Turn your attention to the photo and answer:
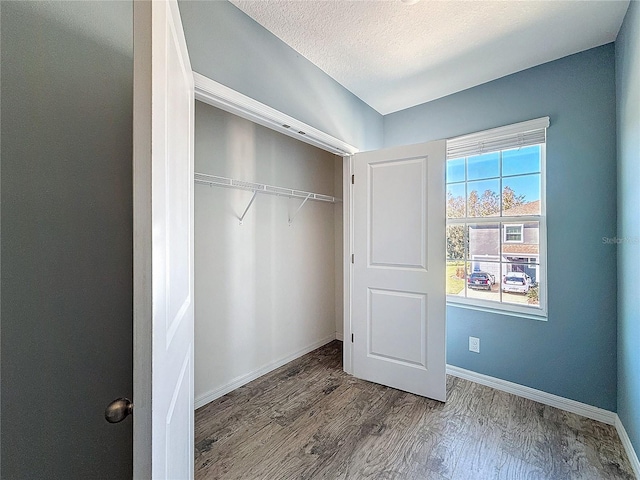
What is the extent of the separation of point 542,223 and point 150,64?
→ 8.62 feet

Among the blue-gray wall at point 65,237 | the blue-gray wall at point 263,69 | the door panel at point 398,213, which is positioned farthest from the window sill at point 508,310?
the blue-gray wall at point 65,237

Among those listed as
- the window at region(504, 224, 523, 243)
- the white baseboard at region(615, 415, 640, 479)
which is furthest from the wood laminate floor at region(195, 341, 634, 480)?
the window at region(504, 224, 523, 243)

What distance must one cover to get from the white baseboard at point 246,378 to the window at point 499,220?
1.60 meters

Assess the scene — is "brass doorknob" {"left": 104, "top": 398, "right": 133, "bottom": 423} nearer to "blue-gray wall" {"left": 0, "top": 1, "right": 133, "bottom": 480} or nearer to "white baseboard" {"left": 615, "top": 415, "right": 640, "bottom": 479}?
"blue-gray wall" {"left": 0, "top": 1, "right": 133, "bottom": 480}

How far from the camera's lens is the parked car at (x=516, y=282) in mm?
2258

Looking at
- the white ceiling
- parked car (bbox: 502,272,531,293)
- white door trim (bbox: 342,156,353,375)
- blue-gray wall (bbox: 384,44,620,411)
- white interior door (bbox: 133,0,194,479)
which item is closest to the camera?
white interior door (bbox: 133,0,194,479)

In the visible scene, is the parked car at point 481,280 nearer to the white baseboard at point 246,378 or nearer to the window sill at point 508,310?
the window sill at point 508,310

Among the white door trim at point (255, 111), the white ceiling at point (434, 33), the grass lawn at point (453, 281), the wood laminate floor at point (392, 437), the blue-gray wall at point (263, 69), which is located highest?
the white ceiling at point (434, 33)

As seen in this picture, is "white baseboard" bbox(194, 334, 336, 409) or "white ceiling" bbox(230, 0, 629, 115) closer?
"white ceiling" bbox(230, 0, 629, 115)

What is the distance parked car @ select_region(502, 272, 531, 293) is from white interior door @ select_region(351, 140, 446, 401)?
672mm

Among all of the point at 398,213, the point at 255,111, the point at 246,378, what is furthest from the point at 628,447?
the point at 255,111

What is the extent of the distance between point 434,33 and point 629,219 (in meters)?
1.62

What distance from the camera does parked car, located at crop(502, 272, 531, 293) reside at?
2.26m

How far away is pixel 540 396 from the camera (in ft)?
7.04
